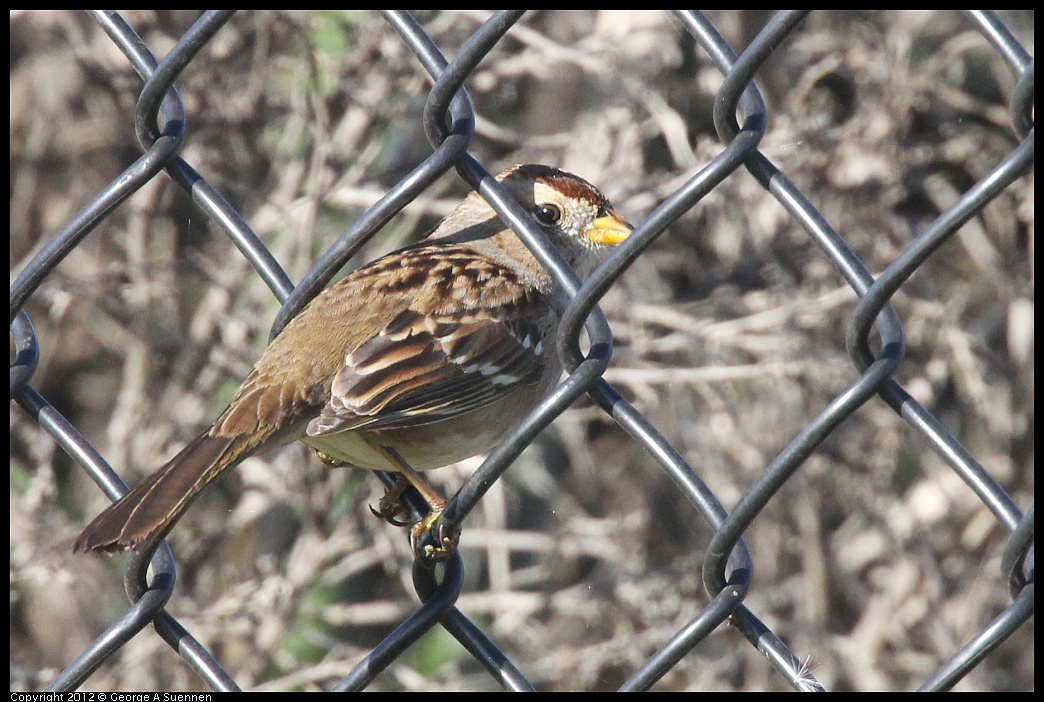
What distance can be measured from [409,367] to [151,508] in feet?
2.94

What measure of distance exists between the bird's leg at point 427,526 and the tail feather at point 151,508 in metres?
0.39

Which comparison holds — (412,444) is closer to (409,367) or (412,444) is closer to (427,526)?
(409,367)

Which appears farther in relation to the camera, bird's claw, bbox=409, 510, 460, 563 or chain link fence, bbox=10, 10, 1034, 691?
chain link fence, bbox=10, 10, 1034, 691

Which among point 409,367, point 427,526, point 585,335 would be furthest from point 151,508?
point 585,335

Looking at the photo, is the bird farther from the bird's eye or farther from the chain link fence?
the chain link fence

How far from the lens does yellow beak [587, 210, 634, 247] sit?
323cm

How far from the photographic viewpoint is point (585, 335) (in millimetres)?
4031

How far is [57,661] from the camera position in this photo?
5008mm

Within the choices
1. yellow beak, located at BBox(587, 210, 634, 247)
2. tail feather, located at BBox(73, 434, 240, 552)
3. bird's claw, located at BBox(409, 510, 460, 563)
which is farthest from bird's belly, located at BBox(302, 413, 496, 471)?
bird's claw, located at BBox(409, 510, 460, 563)

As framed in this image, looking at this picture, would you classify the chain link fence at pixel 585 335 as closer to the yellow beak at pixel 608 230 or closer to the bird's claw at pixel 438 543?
the yellow beak at pixel 608 230

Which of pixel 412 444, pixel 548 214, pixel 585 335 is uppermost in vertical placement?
pixel 548 214

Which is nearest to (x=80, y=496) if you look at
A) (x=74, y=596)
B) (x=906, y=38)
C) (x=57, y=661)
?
(x=74, y=596)

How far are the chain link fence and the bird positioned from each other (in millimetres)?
1139

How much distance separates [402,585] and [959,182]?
2.77 meters
